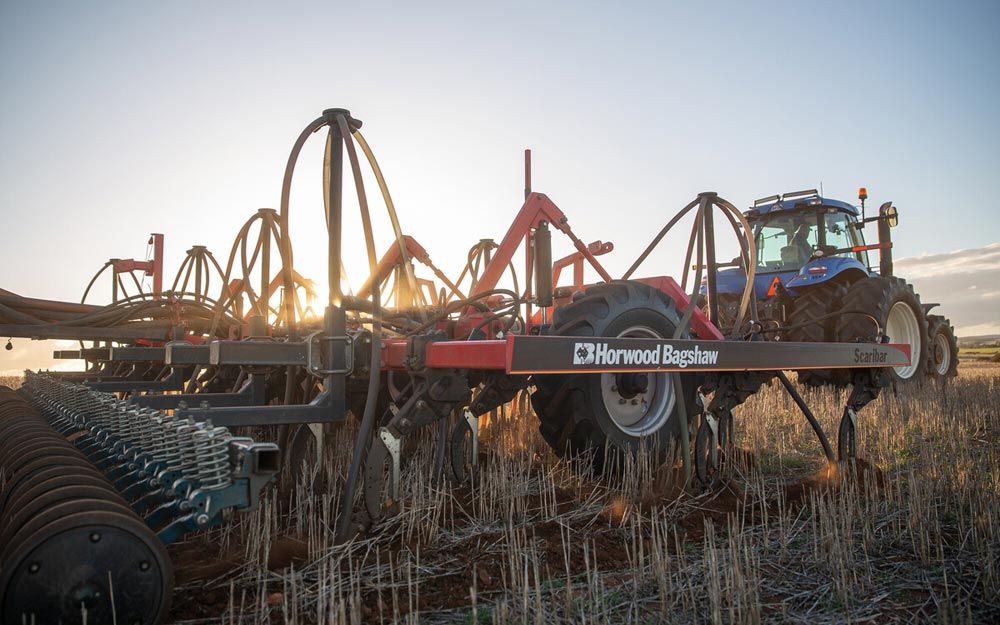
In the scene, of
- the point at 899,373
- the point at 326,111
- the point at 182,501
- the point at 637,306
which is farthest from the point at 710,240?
the point at 899,373

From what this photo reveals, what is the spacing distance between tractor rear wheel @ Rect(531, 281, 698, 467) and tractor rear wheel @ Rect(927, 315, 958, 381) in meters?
6.86

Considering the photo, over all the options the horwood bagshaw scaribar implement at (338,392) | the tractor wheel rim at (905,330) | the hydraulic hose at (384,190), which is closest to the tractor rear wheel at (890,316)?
the tractor wheel rim at (905,330)

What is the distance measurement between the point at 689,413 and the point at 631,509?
3.67 ft

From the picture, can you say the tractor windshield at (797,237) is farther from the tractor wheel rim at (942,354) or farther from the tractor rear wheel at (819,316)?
the tractor wheel rim at (942,354)

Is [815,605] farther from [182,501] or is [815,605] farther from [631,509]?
[182,501]

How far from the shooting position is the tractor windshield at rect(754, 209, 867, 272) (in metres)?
7.88

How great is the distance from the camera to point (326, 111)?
9.79 feet

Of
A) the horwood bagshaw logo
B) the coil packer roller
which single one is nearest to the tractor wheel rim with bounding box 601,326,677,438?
the horwood bagshaw logo

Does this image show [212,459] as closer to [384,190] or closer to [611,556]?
[611,556]

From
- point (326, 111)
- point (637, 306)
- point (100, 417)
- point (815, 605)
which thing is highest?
point (326, 111)

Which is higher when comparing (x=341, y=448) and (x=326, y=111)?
(x=326, y=111)

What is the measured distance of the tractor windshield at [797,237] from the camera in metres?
7.88

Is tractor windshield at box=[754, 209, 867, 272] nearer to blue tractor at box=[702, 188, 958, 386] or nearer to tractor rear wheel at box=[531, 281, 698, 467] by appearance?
blue tractor at box=[702, 188, 958, 386]

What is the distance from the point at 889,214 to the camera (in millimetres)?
7773
